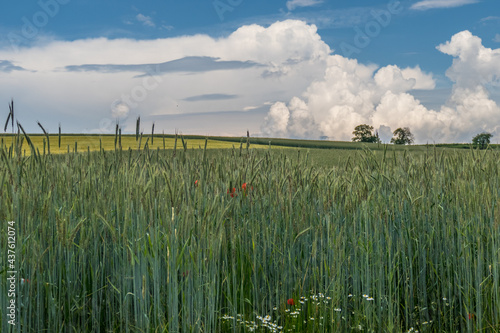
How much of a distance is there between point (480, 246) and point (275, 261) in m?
1.26

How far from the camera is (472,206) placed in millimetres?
2754

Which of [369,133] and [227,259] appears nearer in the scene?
[227,259]

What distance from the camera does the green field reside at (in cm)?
193

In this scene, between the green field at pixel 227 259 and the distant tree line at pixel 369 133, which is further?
the distant tree line at pixel 369 133

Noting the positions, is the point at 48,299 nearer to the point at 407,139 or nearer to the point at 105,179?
the point at 105,179

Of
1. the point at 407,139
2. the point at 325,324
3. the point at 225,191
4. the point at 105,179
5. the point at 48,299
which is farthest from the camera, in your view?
the point at 407,139

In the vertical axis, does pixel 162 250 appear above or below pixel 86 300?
above

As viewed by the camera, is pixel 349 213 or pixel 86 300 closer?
pixel 86 300

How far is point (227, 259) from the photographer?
2.38 m

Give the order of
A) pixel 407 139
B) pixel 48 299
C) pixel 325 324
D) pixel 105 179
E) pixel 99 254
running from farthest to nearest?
pixel 407 139 < pixel 105 179 < pixel 99 254 < pixel 325 324 < pixel 48 299

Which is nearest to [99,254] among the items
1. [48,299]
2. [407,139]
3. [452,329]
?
[48,299]

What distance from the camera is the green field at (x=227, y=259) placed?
1.93 m

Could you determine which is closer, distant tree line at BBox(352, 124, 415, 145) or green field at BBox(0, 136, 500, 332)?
green field at BBox(0, 136, 500, 332)

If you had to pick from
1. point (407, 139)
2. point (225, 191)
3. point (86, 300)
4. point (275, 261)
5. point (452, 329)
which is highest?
point (407, 139)
